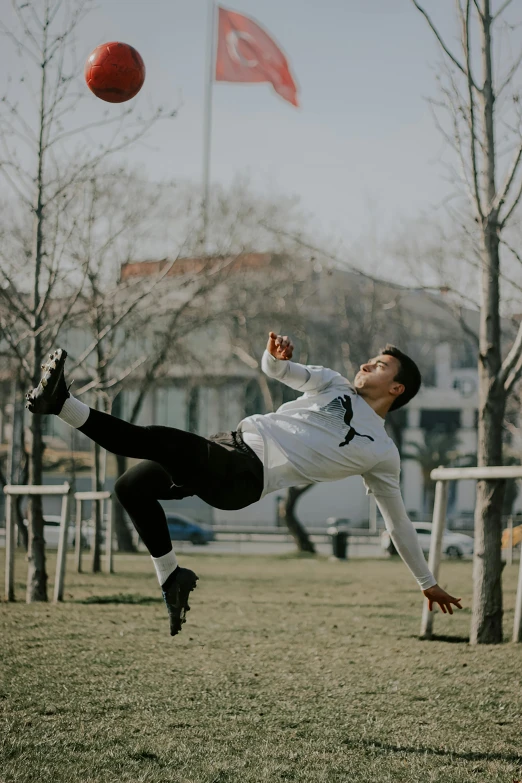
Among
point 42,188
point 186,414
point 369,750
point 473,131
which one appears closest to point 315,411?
point 369,750

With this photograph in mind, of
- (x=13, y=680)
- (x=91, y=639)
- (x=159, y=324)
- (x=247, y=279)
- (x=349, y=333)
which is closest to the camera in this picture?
(x=13, y=680)

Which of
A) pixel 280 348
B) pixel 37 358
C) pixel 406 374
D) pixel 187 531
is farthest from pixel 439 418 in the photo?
pixel 280 348

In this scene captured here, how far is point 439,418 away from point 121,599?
59.8 metres

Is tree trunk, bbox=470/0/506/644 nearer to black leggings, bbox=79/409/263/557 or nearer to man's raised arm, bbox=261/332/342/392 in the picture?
man's raised arm, bbox=261/332/342/392

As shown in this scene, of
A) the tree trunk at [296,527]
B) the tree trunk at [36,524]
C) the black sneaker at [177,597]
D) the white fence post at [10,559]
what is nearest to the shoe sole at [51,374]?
the black sneaker at [177,597]

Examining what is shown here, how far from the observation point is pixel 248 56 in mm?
19750

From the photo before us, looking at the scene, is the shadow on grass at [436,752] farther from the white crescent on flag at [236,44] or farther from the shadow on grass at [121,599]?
the white crescent on flag at [236,44]

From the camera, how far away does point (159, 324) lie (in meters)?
28.0

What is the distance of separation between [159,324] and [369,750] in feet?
77.9

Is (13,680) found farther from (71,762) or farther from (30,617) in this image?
(30,617)

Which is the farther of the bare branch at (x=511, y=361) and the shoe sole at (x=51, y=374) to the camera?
the bare branch at (x=511, y=361)

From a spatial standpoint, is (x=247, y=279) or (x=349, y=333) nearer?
(x=247, y=279)

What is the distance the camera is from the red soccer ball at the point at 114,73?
7988 millimetres

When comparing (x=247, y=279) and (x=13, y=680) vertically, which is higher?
(x=247, y=279)
